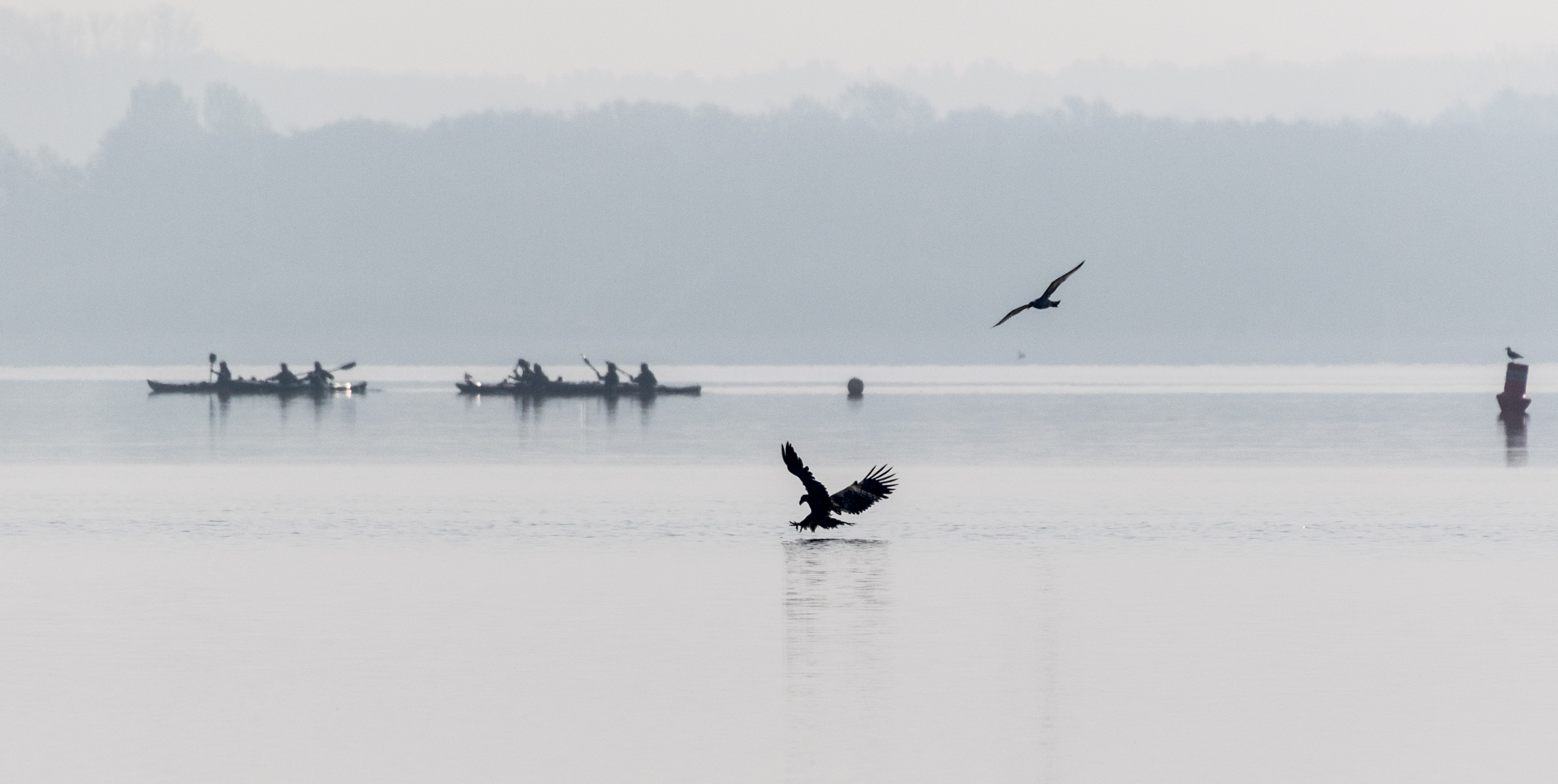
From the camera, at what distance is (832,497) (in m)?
A: 35.0

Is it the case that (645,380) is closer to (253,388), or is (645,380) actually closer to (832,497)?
(253,388)

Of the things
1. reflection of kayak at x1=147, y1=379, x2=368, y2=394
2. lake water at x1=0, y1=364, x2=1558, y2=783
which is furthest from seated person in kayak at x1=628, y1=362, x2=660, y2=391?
lake water at x1=0, y1=364, x2=1558, y2=783

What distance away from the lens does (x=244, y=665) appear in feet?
71.4

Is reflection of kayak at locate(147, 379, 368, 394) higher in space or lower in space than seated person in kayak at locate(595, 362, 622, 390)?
lower

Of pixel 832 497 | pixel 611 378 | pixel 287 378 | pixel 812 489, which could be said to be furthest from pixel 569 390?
pixel 832 497

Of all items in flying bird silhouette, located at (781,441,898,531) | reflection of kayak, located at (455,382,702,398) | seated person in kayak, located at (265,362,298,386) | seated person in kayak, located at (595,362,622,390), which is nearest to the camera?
flying bird silhouette, located at (781,441,898,531)

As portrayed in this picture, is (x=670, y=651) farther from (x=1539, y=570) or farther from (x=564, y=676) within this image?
(x=1539, y=570)

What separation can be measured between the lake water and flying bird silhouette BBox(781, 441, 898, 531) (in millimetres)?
519

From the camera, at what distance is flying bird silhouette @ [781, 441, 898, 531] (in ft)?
111

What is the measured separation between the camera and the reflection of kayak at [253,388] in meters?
113

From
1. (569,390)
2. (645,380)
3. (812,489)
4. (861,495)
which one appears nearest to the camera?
(861,495)

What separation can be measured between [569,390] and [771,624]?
81.3 metres

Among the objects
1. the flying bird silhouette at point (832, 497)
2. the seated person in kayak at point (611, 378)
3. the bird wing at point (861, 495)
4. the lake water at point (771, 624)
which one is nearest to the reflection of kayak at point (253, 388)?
the seated person in kayak at point (611, 378)

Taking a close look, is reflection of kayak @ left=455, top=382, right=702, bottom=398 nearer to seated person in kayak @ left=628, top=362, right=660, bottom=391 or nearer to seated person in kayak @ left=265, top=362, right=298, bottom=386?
seated person in kayak @ left=628, top=362, right=660, bottom=391
